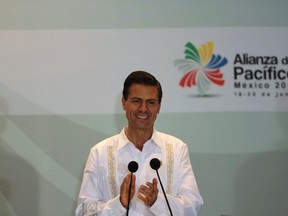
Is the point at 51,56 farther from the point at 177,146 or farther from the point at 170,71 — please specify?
the point at 177,146

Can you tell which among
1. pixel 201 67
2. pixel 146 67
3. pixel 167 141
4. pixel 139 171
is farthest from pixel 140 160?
pixel 201 67

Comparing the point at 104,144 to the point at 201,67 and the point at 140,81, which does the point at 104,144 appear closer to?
the point at 140,81

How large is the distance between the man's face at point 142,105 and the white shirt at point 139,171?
0.16m

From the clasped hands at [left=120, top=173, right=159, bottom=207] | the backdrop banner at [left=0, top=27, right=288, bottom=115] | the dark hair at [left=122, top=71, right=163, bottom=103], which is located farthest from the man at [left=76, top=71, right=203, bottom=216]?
the backdrop banner at [left=0, top=27, right=288, bottom=115]

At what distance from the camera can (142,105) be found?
6.77 ft

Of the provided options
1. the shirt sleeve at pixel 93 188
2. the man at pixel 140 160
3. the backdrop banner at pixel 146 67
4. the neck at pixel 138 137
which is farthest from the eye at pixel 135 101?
the backdrop banner at pixel 146 67

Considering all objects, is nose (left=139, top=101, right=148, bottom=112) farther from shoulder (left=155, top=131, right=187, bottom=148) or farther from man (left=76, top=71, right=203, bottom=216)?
shoulder (left=155, top=131, right=187, bottom=148)

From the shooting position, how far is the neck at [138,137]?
2.18 m

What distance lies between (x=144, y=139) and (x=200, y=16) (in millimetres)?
1355

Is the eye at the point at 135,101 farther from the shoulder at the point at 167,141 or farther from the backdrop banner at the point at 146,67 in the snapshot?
the backdrop banner at the point at 146,67

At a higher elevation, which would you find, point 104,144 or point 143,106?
point 143,106

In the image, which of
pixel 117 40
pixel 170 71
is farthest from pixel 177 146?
pixel 117 40

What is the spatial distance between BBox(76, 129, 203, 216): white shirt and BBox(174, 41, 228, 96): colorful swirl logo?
3.05ft

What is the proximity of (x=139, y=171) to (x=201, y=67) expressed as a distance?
1264 mm
